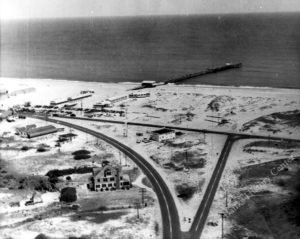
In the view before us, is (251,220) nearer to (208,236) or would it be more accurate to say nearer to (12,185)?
(208,236)

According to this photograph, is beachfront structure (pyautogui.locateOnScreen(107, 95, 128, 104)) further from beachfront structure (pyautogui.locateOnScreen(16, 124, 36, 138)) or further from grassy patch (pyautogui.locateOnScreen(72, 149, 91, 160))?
grassy patch (pyautogui.locateOnScreen(72, 149, 91, 160))

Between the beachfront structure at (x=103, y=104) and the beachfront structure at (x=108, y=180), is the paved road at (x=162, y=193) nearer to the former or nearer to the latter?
the beachfront structure at (x=108, y=180)


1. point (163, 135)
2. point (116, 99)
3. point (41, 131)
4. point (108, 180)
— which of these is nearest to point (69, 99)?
point (116, 99)

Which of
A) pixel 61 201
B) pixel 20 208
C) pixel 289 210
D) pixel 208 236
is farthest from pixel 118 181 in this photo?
pixel 289 210

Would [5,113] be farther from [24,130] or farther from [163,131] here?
[163,131]

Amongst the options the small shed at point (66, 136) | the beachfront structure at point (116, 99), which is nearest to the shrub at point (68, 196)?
the small shed at point (66, 136)

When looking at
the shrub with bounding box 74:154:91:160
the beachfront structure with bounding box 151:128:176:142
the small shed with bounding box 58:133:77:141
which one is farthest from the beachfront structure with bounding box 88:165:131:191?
the small shed with bounding box 58:133:77:141
